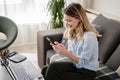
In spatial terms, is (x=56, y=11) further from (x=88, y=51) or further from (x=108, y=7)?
(x=88, y=51)

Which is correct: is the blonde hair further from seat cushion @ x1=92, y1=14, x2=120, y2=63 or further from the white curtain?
the white curtain

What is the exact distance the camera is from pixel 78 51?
68.8 inches

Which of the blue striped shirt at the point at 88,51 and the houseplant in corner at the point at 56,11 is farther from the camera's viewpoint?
the houseplant in corner at the point at 56,11

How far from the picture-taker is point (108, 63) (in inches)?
82.5

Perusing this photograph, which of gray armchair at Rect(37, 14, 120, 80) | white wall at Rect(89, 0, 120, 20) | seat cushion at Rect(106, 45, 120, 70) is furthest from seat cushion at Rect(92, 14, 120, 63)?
white wall at Rect(89, 0, 120, 20)

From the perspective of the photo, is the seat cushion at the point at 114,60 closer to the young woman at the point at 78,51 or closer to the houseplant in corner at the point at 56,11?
the young woman at the point at 78,51

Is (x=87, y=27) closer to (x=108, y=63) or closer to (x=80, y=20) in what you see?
(x=80, y=20)

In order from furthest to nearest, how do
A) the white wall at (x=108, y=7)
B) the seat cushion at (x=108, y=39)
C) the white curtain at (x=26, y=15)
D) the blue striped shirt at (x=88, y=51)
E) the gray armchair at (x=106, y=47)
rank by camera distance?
the white curtain at (x=26, y=15), the white wall at (x=108, y=7), the seat cushion at (x=108, y=39), the gray armchair at (x=106, y=47), the blue striped shirt at (x=88, y=51)

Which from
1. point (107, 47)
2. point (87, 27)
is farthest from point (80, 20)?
point (107, 47)

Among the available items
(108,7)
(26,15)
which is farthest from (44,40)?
(26,15)

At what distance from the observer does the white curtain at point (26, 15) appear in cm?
343

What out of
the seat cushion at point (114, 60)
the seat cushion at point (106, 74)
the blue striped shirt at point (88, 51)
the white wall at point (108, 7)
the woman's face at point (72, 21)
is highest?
the woman's face at point (72, 21)

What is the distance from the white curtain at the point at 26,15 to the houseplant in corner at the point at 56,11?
0.92ft

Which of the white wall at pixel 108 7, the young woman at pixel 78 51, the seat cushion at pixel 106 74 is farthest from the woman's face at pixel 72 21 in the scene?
the white wall at pixel 108 7
